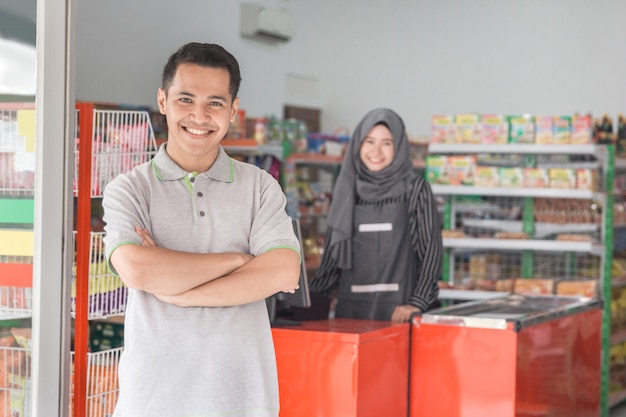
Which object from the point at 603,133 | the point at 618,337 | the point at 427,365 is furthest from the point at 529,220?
the point at 427,365

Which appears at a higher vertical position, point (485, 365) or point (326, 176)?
point (326, 176)

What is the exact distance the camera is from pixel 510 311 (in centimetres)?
436

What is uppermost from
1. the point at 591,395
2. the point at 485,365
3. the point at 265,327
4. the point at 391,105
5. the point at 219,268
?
the point at 391,105

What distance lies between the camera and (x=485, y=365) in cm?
388

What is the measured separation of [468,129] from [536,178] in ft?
2.11

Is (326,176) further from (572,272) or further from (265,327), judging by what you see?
(265,327)

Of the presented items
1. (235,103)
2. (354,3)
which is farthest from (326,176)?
(235,103)

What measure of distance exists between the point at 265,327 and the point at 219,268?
0.64 ft

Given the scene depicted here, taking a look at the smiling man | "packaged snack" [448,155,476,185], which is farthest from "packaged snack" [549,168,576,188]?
the smiling man

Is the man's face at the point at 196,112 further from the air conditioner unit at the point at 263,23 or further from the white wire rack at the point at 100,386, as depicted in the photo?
the air conditioner unit at the point at 263,23

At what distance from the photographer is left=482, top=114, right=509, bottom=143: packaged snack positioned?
22.2 ft

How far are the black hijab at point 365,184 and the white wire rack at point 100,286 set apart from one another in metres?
1.32

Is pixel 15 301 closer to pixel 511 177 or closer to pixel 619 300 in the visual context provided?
pixel 511 177

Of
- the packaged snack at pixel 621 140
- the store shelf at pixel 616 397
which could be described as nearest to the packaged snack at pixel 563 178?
the packaged snack at pixel 621 140
